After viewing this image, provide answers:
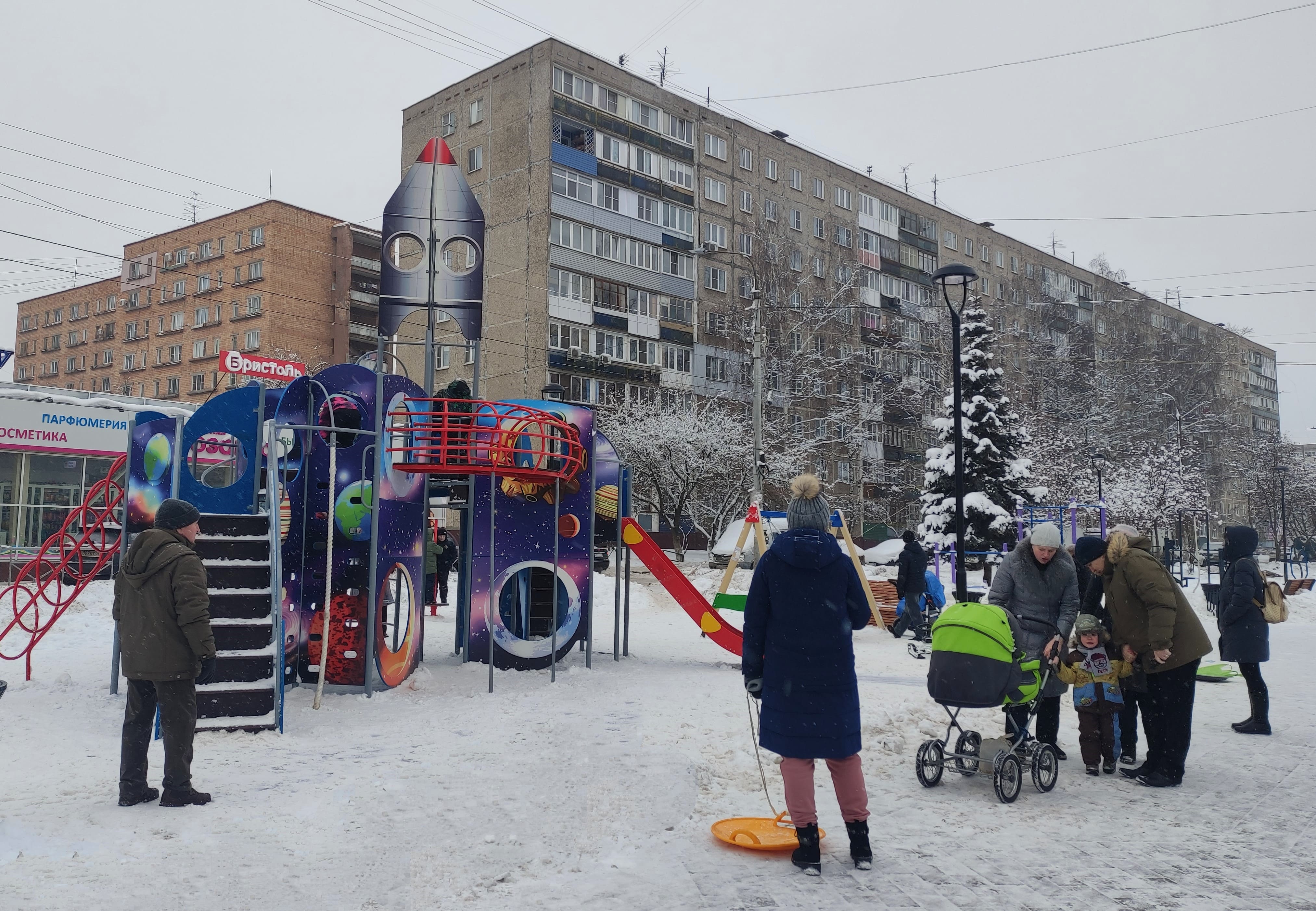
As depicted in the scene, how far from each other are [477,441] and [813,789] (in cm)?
590

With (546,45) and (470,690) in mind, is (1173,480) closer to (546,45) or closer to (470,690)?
(546,45)

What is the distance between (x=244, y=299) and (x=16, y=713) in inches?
2163

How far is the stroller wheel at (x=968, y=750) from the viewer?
22.6ft

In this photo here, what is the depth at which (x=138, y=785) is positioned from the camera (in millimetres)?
5820

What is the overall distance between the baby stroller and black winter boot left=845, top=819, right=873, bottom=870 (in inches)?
61.1

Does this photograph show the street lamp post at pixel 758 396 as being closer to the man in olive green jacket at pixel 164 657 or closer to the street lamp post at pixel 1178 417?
the man in olive green jacket at pixel 164 657

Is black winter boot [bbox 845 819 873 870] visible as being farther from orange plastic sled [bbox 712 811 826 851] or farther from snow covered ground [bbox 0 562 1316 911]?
orange plastic sled [bbox 712 811 826 851]

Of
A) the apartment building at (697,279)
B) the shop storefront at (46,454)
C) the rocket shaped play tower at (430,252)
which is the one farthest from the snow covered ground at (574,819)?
the apartment building at (697,279)

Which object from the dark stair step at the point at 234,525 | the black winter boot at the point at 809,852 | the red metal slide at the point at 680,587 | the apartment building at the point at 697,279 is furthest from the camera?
the apartment building at the point at 697,279

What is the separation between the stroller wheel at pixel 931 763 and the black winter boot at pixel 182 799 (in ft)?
14.6

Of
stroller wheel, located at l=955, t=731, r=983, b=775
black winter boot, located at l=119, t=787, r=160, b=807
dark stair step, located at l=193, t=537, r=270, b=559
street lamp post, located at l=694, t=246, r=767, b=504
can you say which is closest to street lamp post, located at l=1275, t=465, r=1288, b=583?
street lamp post, located at l=694, t=246, r=767, b=504

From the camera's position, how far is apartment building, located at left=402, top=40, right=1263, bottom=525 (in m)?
44.8

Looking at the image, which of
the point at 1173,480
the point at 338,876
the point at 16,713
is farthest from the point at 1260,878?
the point at 1173,480

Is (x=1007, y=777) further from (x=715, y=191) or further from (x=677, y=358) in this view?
(x=715, y=191)
